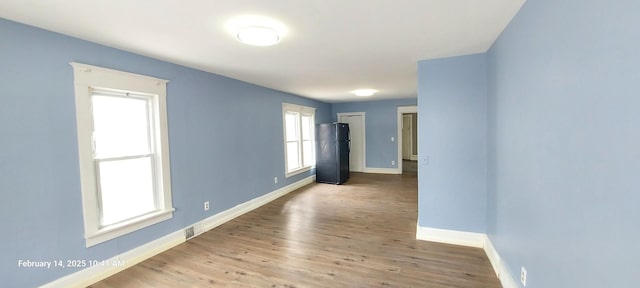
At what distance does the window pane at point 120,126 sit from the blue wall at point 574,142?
3.56 metres

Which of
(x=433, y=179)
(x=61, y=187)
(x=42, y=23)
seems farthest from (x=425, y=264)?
(x=42, y=23)

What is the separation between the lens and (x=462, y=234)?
312 centimetres

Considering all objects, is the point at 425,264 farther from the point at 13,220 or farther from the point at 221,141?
the point at 13,220

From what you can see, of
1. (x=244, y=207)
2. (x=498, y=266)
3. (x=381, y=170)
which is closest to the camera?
(x=498, y=266)

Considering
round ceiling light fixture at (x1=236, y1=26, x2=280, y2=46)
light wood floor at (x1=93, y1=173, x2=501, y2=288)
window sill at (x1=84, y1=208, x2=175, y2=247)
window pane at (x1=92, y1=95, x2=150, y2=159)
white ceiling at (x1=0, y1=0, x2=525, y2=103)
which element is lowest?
light wood floor at (x1=93, y1=173, x2=501, y2=288)

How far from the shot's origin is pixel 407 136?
10320 millimetres

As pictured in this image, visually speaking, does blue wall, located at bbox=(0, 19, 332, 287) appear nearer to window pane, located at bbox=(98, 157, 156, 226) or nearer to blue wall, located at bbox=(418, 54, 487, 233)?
window pane, located at bbox=(98, 157, 156, 226)

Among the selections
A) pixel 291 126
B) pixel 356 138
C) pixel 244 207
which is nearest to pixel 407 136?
pixel 356 138

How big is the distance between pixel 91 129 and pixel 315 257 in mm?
2502

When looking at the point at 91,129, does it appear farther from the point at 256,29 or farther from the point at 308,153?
the point at 308,153

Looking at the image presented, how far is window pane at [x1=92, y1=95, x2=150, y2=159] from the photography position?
2.60 m

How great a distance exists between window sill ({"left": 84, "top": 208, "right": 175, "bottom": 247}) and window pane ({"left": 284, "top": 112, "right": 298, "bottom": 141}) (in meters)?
3.26

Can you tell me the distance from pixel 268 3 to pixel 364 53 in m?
1.42

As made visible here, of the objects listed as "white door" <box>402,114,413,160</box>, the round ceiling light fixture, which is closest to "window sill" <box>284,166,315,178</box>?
the round ceiling light fixture
